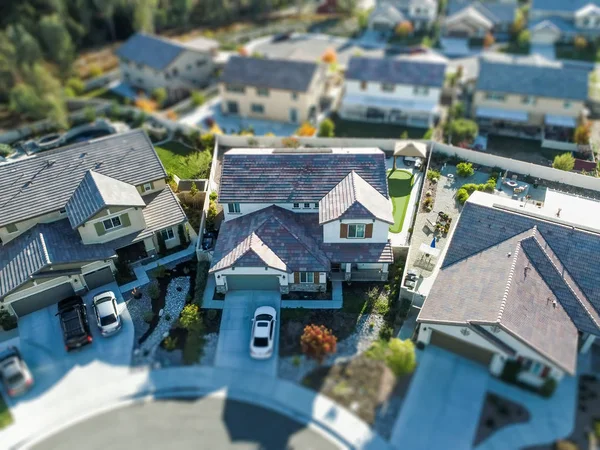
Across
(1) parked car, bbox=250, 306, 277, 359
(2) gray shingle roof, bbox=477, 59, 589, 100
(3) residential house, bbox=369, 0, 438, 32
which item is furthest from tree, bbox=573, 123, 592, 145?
(3) residential house, bbox=369, 0, 438, 32

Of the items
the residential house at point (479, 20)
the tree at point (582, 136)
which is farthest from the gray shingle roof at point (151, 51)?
the tree at point (582, 136)

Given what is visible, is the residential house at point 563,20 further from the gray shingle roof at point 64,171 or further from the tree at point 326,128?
the gray shingle roof at point 64,171

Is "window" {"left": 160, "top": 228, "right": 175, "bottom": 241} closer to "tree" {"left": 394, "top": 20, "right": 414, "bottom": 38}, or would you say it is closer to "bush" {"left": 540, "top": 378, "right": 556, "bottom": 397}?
"bush" {"left": 540, "top": 378, "right": 556, "bottom": 397}

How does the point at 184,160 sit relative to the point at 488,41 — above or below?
below

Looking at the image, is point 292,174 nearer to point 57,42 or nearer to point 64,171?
point 64,171

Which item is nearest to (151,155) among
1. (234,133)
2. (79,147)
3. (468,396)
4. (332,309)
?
(79,147)

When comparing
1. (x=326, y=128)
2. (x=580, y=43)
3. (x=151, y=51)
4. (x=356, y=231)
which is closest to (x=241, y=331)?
(x=356, y=231)

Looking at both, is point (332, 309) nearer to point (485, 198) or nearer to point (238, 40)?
point (485, 198)
